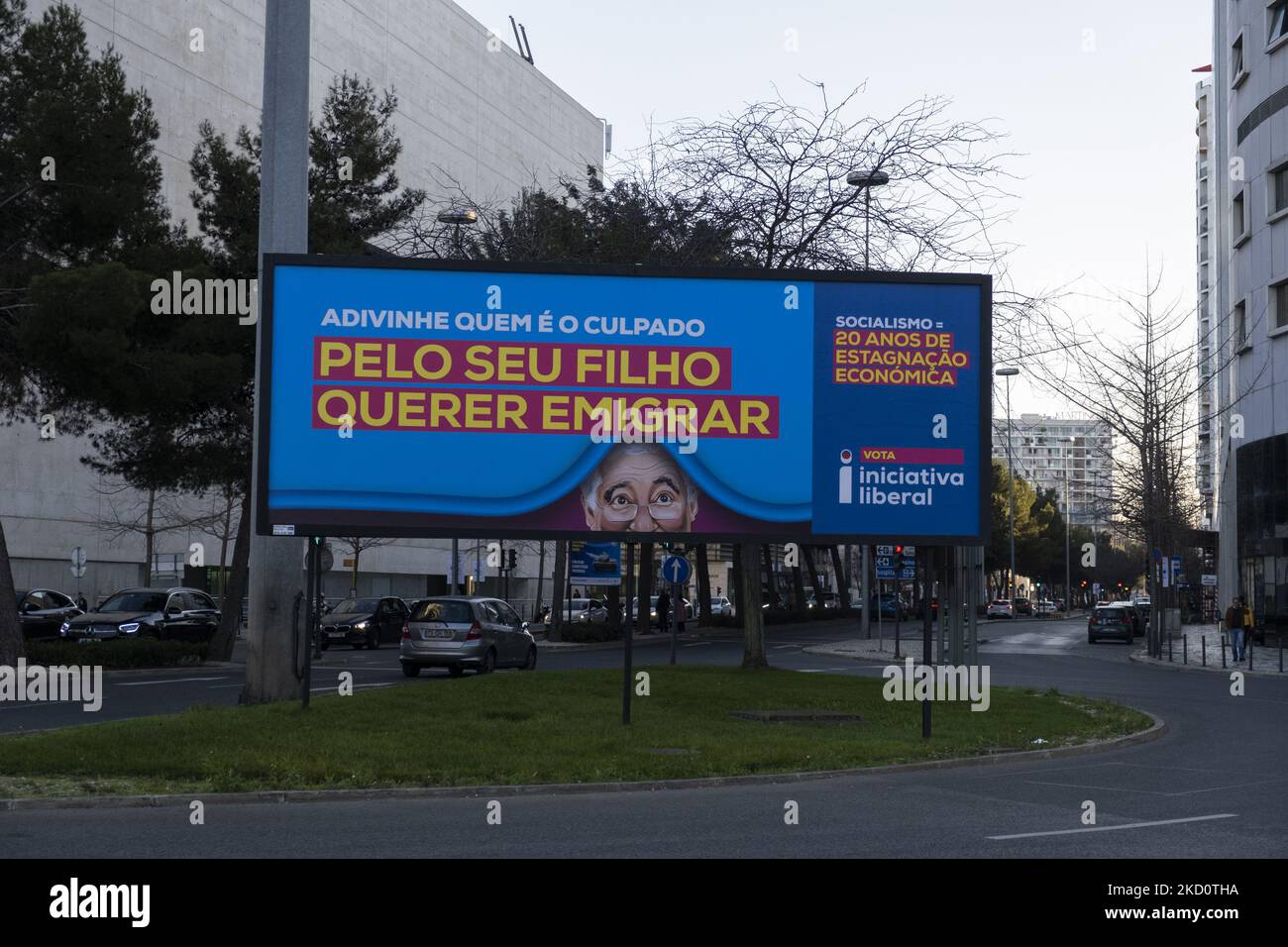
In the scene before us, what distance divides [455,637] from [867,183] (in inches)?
437

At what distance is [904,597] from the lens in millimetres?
108812

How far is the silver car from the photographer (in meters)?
28.3

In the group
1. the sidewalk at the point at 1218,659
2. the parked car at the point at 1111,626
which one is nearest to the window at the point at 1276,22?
the sidewalk at the point at 1218,659

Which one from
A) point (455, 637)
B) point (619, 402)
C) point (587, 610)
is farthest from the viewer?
point (587, 610)

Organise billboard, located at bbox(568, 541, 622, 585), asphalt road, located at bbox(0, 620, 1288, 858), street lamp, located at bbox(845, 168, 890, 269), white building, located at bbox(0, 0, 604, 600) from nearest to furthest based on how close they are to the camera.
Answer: asphalt road, located at bbox(0, 620, 1288, 858) → street lamp, located at bbox(845, 168, 890, 269) → billboard, located at bbox(568, 541, 622, 585) → white building, located at bbox(0, 0, 604, 600)

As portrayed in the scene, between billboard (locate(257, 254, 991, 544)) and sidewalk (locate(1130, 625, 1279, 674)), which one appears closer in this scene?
billboard (locate(257, 254, 991, 544))

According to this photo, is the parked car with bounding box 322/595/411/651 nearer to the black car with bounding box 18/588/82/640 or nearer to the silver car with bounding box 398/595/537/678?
the black car with bounding box 18/588/82/640

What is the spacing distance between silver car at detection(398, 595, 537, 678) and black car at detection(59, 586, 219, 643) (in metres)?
9.03

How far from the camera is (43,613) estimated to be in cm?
3994

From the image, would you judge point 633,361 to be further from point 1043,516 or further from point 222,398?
point 1043,516

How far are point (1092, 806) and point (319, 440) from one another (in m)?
8.97
